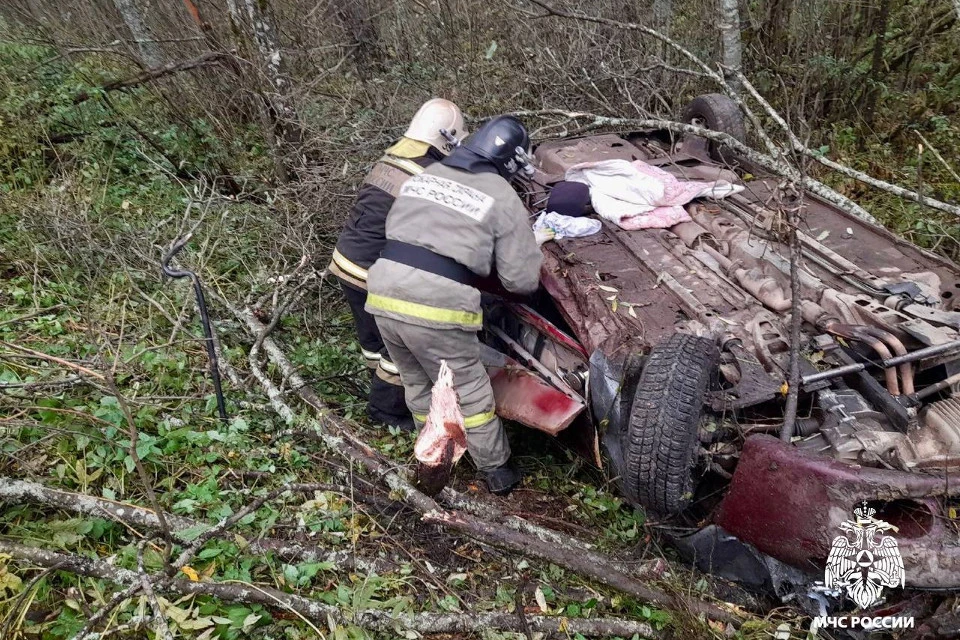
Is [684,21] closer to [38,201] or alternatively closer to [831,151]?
[831,151]

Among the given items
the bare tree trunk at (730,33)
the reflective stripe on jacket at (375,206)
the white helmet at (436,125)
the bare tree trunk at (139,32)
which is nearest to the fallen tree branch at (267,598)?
the reflective stripe on jacket at (375,206)

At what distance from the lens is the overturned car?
2.20 meters

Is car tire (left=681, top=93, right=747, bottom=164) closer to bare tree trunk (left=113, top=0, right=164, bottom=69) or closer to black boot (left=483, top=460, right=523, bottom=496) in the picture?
black boot (left=483, top=460, right=523, bottom=496)

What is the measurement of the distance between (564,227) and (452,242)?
1022 millimetres

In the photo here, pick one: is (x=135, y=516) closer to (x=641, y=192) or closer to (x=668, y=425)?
(x=668, y=425)

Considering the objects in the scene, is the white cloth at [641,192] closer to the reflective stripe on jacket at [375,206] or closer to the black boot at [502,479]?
the reflective stripe on jacket at [375,206]

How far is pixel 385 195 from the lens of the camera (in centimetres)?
346

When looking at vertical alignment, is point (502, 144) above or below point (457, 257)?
above

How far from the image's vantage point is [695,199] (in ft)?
13.2

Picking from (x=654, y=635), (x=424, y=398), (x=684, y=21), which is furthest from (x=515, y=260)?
(x=684, y=21)

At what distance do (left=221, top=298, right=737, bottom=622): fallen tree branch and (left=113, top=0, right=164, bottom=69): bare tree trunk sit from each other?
18.3ft

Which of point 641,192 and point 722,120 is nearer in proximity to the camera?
point 641,192

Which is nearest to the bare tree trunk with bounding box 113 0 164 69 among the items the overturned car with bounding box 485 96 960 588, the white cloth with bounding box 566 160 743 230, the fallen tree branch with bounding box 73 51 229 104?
the fallen tree branch with bounding box 73 51 229 104

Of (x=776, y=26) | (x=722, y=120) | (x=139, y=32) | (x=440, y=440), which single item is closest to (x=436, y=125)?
(x=440, y=440)
